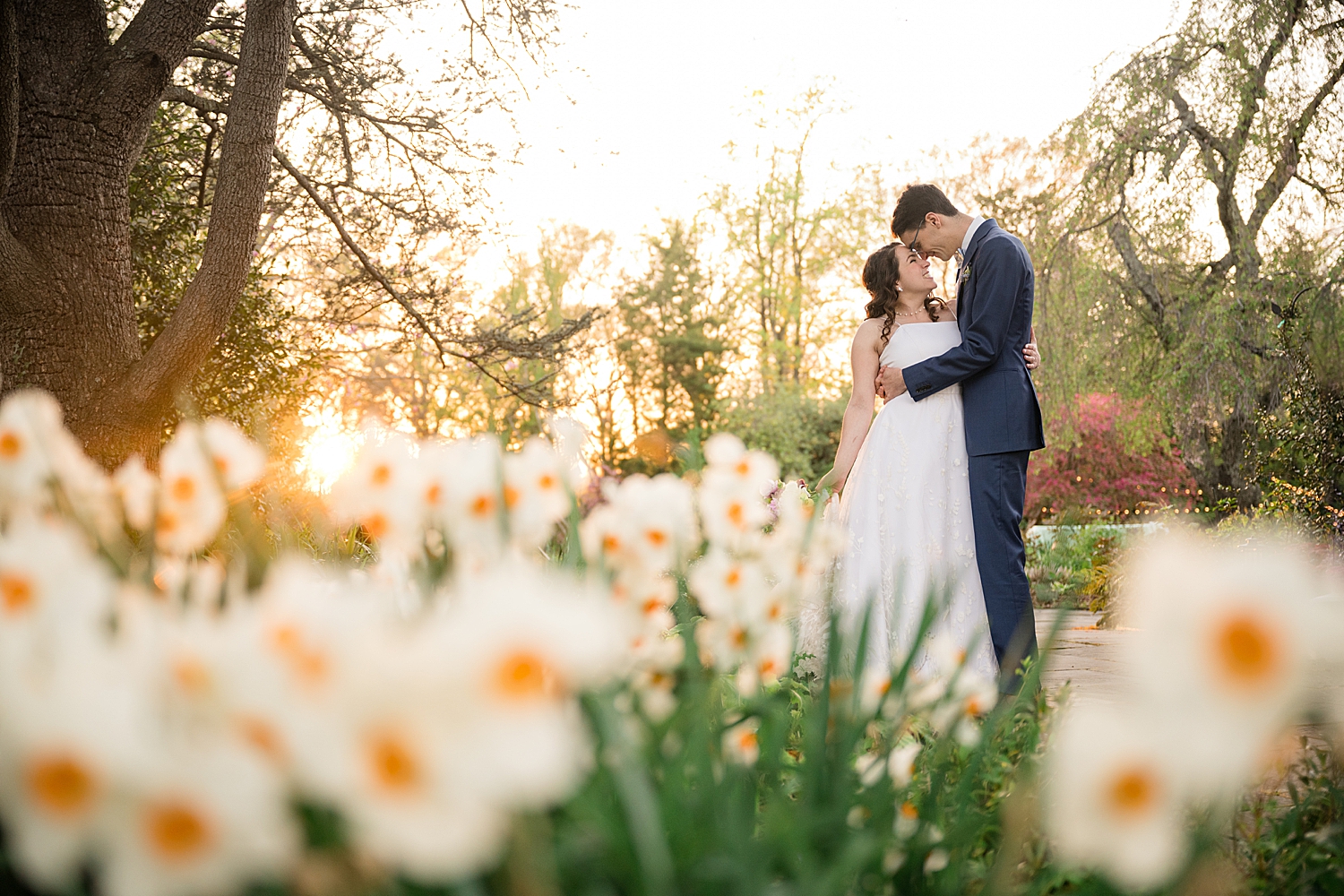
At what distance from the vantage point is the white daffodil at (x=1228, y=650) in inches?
19.7

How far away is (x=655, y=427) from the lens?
22844 mm

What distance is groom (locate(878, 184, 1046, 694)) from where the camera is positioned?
126 inches

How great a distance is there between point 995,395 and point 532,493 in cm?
281

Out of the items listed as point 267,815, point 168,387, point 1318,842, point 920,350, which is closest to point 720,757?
point 267,815

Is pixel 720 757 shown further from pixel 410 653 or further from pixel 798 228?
pixel 798 228

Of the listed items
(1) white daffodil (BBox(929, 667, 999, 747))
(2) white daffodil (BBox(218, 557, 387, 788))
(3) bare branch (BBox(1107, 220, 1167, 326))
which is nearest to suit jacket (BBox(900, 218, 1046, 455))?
(1) white daffodil (BBox(929, 667, 999, 747))

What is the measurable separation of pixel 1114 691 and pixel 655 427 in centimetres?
1942

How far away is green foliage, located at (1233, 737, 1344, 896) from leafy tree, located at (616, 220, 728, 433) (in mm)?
21250

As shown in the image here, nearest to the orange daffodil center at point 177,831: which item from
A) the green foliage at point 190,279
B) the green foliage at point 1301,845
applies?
the green foliage at point 1301,845

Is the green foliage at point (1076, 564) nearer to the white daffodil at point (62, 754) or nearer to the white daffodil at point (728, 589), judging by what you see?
the white daffodil at point (728, 589)

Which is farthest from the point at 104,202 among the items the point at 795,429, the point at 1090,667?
the point at 795,429

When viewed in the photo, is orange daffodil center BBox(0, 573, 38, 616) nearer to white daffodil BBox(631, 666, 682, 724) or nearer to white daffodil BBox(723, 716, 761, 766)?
white daffodil BBox(631, 666, 682, 724)

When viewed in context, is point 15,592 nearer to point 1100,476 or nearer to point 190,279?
point 190,279

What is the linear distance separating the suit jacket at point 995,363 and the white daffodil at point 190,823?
10.5 ft
